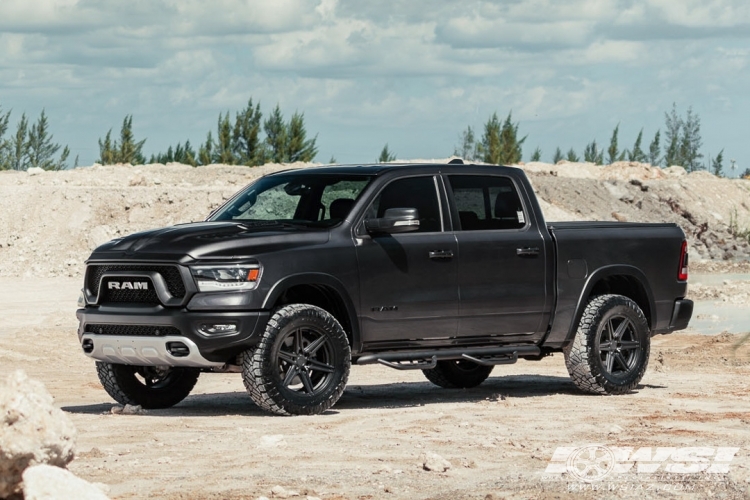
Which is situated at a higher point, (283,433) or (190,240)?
(190,240)

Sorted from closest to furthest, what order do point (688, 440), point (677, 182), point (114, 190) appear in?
point (688, 440), point (114, 190), point (677, 182)

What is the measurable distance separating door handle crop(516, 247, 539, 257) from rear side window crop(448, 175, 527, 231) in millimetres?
236

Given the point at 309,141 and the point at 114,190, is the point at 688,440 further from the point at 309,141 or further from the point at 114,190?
the point at 309,141

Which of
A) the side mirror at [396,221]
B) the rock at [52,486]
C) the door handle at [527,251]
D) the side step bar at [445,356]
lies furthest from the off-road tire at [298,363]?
the rock at [52,486]

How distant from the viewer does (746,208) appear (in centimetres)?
5881

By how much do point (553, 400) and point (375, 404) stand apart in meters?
1.59

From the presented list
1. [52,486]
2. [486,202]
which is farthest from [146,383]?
[52,486]

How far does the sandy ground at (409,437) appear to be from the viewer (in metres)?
7.38

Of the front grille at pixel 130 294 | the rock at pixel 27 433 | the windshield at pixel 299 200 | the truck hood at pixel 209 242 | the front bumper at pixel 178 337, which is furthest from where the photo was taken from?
the windshield at pixel 299 200

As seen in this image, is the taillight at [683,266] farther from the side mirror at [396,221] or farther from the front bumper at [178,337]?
the front bumper at [178,337]

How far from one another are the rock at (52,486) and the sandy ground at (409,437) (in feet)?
3.97

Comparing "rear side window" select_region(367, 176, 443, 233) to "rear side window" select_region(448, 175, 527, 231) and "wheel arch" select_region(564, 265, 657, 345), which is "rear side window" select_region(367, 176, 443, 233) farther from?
"wheel arch" select_region(564, 265, 657, 345)

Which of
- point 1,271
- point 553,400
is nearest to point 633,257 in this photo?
point 553,400

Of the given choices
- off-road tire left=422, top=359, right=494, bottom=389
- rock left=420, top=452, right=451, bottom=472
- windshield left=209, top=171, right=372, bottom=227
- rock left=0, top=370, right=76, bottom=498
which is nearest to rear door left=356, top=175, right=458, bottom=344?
windshield left=209, top=171, right=372, bottom=227
